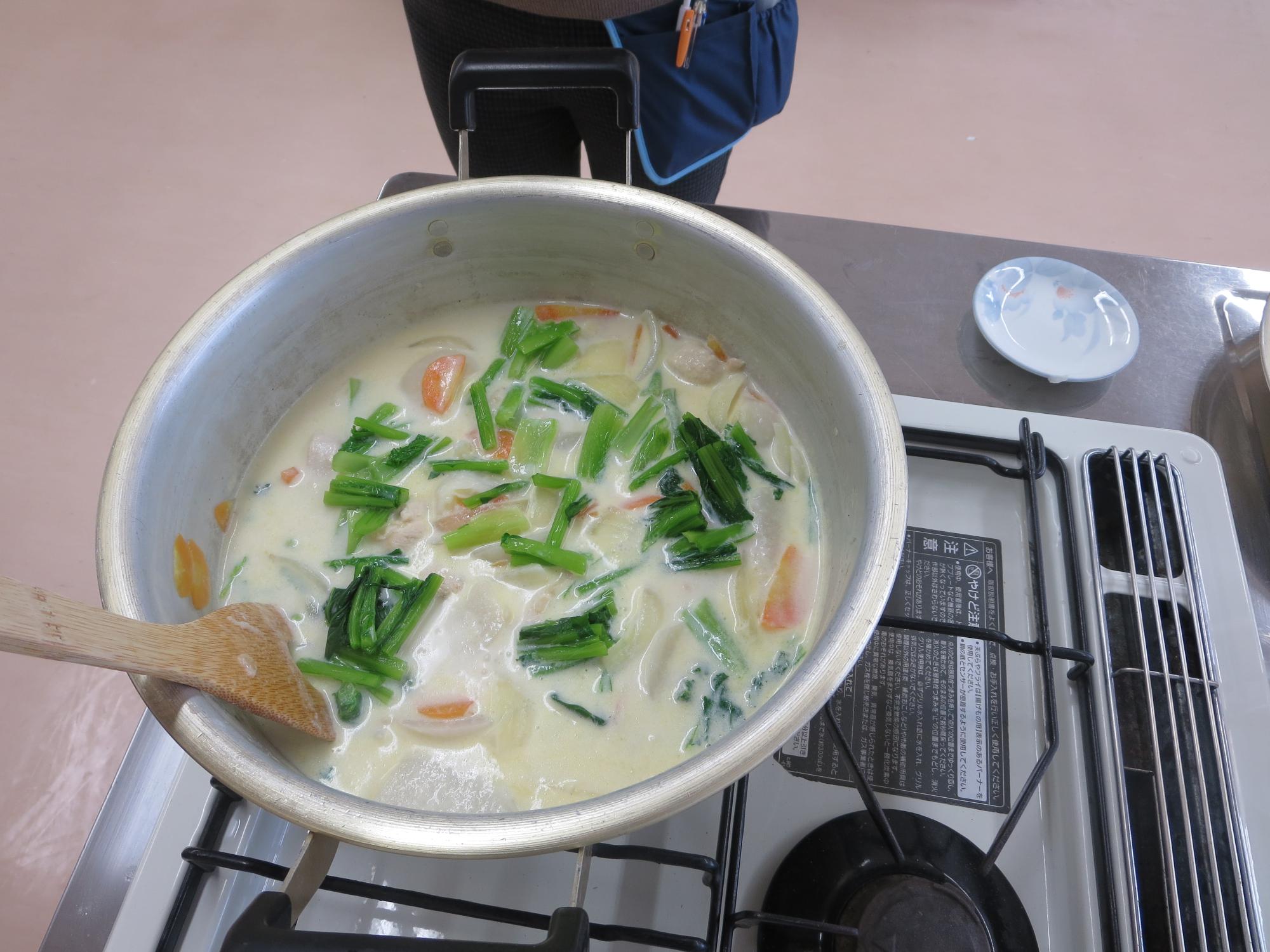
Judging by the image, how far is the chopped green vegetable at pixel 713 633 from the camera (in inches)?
34.7

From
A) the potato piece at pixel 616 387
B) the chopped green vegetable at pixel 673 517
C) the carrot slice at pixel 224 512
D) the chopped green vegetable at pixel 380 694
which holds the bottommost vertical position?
the chopped green vegetable at pixel 380 694

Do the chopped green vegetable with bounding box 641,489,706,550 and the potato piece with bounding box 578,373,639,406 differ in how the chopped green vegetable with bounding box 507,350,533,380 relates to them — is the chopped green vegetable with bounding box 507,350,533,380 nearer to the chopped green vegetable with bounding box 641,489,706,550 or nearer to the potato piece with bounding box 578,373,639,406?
the potato piece with bounding box 578,373,639,406

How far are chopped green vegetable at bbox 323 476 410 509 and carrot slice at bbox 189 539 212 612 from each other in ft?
0.55

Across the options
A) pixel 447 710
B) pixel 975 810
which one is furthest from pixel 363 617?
pixel 975 810

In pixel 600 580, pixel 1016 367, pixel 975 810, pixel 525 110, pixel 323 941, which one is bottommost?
pixel 323 941

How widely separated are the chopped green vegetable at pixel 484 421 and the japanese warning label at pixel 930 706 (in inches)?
21.9

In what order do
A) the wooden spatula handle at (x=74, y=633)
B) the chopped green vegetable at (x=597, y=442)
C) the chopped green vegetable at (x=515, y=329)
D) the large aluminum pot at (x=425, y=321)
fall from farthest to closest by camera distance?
the chopped green vegetable at (x=515, y=329), the chopped green vegetable at (x=597, y=442), the large aluminum pot at (x=425, y=321), the wooden spatula handle at (x=74, y=633)

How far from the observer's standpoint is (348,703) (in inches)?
33.5

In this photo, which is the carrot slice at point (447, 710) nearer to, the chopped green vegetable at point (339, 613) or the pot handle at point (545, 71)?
the chopped green vegetable at point (339, 613)

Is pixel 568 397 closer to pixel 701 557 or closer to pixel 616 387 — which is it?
pixel 616 387

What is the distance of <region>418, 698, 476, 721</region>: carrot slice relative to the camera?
0.86m

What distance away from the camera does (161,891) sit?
2.52 ft

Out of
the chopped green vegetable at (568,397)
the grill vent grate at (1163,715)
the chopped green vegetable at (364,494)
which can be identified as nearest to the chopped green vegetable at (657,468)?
the chopped green vegetable at (568,397)

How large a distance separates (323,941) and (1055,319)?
1224mm
